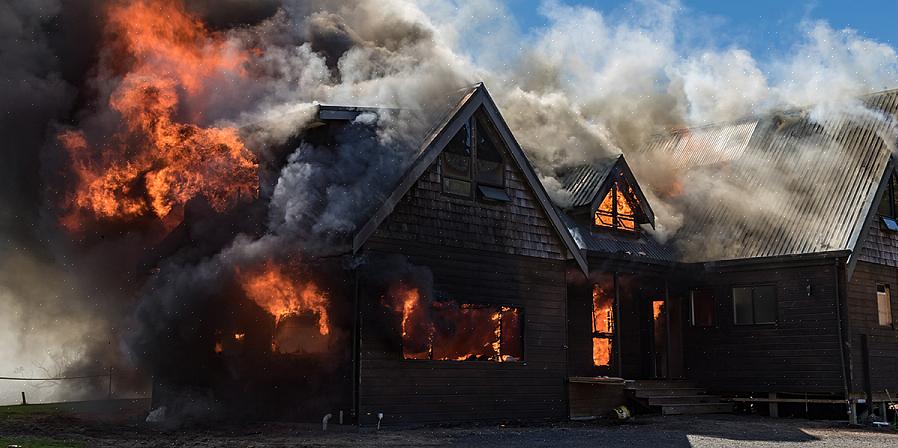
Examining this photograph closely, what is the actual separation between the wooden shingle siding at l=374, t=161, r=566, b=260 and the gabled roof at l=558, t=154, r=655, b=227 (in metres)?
2.62

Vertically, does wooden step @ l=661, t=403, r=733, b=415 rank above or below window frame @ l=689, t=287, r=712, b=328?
below

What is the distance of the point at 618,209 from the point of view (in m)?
23.7

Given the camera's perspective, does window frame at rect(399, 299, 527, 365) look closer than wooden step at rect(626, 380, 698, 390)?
Yes

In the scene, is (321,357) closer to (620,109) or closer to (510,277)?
(510,277)

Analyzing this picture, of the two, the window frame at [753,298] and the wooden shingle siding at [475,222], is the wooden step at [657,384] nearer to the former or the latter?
the window frame at [753,298]

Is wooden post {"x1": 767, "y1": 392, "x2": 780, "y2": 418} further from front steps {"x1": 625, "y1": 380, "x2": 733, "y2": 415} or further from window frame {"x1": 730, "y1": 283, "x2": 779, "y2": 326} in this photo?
window frame {"x1": 730, "y1": 283, "x2": 779, "y2": 326}

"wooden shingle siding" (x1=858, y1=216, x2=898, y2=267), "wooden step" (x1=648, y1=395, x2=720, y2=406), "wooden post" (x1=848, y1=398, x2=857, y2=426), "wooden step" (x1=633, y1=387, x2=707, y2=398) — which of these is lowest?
"wooden post" (x1=848, y1=398, x2=857, y2=426)

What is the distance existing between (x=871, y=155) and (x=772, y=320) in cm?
519

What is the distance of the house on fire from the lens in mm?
17219

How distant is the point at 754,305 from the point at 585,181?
550 centimetres

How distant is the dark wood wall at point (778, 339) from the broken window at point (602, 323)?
2.71 meters

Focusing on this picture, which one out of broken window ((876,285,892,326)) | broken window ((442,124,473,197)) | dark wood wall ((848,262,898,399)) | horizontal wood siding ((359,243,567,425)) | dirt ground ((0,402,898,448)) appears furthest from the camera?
broken window ((876,285,892,326))

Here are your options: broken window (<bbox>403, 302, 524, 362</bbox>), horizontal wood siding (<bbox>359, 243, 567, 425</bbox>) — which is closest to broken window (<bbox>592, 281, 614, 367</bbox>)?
horizontal wood siding (<bbox>359, 243, 567, 425</bbox>)

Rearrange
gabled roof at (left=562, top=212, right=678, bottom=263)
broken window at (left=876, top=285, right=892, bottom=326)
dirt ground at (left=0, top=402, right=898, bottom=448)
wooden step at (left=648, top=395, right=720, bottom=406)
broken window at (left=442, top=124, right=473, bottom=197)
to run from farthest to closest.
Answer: broken window at (left=876, top=285, right=892, bottom=326) → gabled roof at (left=562, top=212, right=678, bottom=263) → wooden step at (left=648, top=395, right=720, bottom=406) → broken window at (left=442, top=124, right=473, bottom=197) → dirt ground at (left=0, top=402, right=898, bottom=448)
